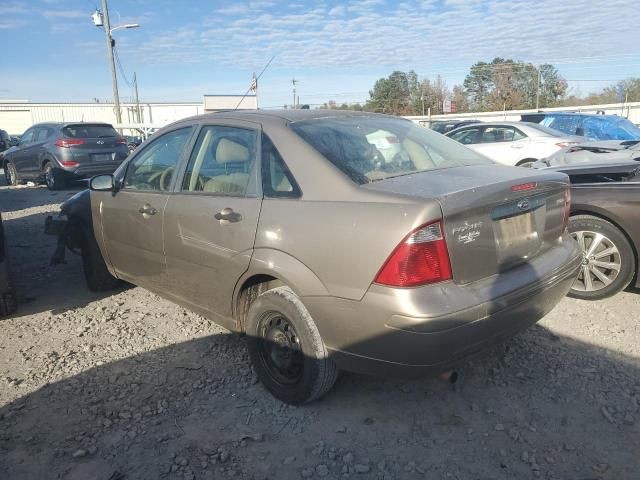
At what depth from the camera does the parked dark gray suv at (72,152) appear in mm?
12180

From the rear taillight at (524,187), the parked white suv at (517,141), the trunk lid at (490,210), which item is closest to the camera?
the trunk lid at (490,210)

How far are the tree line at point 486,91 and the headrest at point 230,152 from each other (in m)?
55.8

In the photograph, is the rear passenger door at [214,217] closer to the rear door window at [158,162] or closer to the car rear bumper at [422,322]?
the rear door window at [158,162]

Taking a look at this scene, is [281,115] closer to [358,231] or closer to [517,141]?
[358,231]

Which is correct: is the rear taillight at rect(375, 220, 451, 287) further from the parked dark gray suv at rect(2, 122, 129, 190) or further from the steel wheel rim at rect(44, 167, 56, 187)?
the steel wheel rim at rect(44, 167, 56, 187)

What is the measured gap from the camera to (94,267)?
473 cm

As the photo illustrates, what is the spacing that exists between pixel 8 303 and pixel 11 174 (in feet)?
40.6

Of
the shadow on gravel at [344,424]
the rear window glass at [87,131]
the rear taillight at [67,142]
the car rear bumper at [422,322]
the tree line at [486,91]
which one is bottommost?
the shadow on gravel at [344,424]

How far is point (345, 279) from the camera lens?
239 centimetres

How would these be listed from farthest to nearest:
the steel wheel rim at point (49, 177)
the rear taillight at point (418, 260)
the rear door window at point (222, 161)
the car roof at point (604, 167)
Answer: the steel wheel rim at point (49, 177)
the car roof at point (604, 167)
the rear door window at point (222, 161)
the rear taillight at point (418, 260)

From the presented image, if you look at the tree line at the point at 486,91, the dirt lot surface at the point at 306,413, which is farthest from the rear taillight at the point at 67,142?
the tree line at the point at 486,91

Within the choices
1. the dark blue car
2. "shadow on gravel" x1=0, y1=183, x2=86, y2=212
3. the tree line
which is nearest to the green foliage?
the tree line

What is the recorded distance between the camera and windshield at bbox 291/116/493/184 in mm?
2738

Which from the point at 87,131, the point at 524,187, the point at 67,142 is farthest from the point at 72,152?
the point at 524,187
